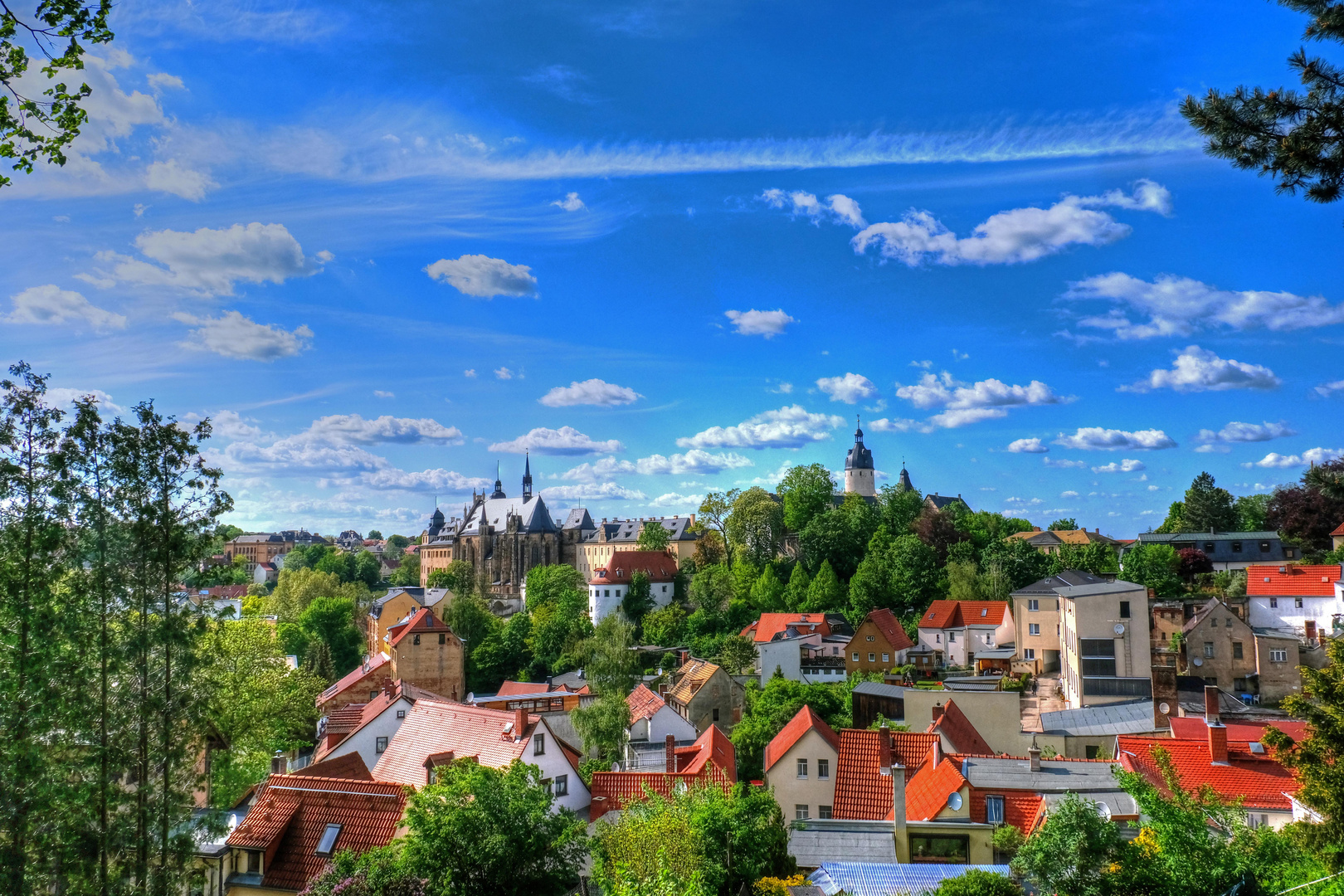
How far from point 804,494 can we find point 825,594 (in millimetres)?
13963

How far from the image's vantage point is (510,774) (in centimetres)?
1661

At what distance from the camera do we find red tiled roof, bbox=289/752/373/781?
87.1ft

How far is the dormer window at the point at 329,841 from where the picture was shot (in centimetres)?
1973

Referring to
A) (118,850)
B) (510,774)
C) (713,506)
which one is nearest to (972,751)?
(510,774)

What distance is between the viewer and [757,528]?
75.9m

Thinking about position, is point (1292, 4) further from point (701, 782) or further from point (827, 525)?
point (827, 525)

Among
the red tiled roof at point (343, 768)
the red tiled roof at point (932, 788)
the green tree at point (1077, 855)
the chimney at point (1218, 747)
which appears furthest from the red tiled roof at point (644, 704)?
the green tree at point (1077, 855)

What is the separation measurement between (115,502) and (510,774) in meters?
8.26

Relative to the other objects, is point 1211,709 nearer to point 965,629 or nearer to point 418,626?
point 965,629

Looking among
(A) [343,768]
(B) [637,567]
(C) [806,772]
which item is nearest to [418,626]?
(A) [343,768]

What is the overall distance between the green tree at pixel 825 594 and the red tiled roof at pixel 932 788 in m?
39.6

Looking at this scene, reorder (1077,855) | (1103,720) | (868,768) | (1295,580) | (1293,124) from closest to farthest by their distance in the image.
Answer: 1. (1293,124)
2. (1077,855)
3. (868,768)
4. (1103,720)
5. (1295,580)

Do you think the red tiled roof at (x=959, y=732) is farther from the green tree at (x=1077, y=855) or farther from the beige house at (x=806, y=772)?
the green tree at (x=1077, y=855)

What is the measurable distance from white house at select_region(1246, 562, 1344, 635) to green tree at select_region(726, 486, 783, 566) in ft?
115
